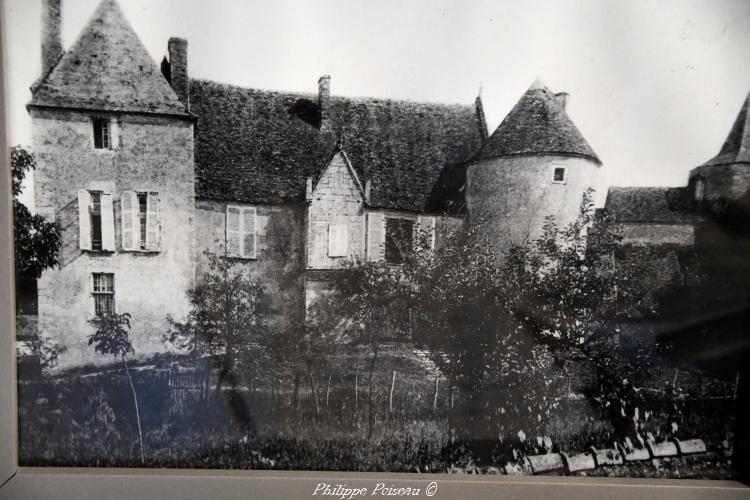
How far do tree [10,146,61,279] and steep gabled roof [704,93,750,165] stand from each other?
3177 mm

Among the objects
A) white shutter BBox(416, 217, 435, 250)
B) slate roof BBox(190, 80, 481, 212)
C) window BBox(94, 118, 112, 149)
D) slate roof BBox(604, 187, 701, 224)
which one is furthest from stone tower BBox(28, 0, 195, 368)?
slate roof BBox(604, 187, 701, 224)

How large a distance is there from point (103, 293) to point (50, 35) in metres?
1.19

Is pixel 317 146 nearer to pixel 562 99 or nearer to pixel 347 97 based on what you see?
pixel 347 97

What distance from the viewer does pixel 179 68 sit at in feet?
6.95

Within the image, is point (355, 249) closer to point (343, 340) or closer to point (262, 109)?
point (343, 340)

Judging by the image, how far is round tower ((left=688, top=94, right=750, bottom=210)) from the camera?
210cm

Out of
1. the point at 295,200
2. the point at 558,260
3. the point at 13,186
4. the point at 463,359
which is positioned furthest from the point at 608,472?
the point at 13,186

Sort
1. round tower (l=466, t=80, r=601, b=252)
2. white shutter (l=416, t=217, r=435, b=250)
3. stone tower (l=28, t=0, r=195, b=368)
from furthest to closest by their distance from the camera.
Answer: white shutter (l=416, t=217, r=435, b=250)
round tower (l=466, t=80, r=601, b=252)
stone tower (l=28, t=0, r=195, b=368)

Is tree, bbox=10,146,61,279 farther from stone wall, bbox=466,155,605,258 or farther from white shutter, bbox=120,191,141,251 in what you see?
stone wall, bbox=466,155,605,258

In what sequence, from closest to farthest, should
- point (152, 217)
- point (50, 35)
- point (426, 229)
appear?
point (50, 35) → point (152, 217) → point (426, 229)

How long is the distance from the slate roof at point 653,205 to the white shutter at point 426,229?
87 cm

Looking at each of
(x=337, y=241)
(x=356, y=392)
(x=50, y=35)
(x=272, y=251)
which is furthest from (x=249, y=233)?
(x=50, y=35)

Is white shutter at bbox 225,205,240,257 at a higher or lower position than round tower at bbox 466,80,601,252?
lower

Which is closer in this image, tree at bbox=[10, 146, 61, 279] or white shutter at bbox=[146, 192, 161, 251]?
tree at bbox=[10, 146, 61, 279]
